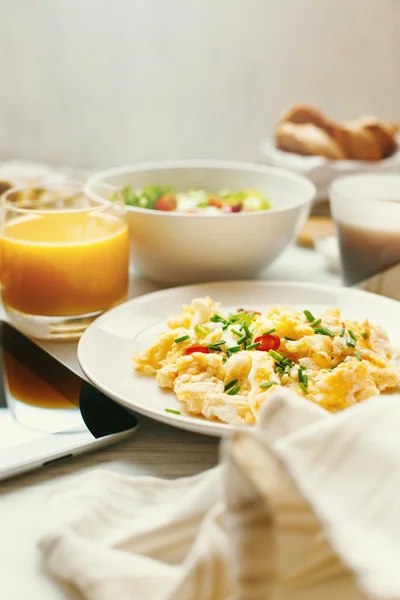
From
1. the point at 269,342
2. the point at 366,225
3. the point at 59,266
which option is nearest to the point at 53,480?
the point at 269,342

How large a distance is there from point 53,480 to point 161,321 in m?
0.45

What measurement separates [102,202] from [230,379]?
1.79ft

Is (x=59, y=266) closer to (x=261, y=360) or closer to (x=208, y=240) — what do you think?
(x=208, y=240)

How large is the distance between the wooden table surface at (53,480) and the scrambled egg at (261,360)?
2.2 inches

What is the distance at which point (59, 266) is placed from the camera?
1.30m

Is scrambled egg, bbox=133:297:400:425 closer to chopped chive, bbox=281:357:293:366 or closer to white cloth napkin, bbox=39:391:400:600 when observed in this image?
chopped chive, bbox=281:357:293:366

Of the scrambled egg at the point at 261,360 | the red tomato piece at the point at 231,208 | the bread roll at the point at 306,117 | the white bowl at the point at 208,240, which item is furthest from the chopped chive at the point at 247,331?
the bread roll at the point at 306,117

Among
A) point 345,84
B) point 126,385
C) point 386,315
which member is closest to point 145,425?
point 126,385

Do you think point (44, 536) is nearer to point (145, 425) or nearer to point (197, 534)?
point (197, 534)

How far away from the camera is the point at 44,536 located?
2.35 ft

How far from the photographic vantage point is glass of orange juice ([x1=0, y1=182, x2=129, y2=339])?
4.26 ft

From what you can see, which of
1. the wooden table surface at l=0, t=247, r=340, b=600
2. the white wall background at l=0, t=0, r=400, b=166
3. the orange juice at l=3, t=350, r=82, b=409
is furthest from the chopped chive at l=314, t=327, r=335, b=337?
the white wall background at l=0, t=0, r=400, b=166

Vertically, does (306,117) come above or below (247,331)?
above

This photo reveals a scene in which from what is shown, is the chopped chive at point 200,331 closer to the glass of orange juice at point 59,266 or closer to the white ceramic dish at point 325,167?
the glass of orange juice at point 59,266
